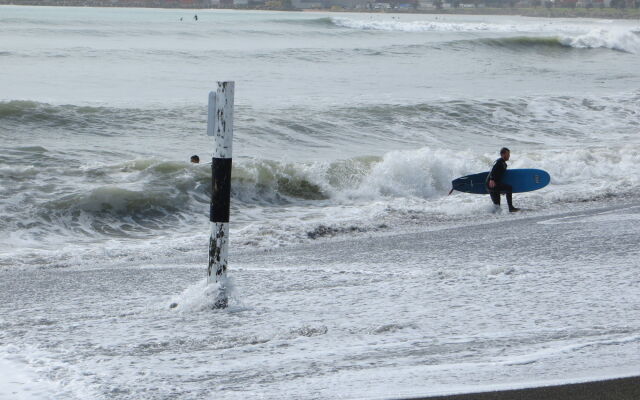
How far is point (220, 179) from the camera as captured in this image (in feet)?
19.8

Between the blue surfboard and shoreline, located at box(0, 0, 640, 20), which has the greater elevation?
shoreline, located at box(0, 0, 640, 20)

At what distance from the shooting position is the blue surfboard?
563 inches

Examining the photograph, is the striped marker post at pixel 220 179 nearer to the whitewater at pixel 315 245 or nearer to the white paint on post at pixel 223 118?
the white paint on post at pixel 223 118

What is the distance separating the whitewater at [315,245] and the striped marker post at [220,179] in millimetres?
252

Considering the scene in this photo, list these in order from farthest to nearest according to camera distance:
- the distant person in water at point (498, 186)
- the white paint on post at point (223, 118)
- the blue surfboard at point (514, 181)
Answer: the blue surfboard at point (514, 181), the distant person in water at point (498, 186), the white paint on post at point (223, 118)

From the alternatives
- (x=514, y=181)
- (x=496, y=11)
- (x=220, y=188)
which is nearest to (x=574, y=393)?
(x=220, y=188)

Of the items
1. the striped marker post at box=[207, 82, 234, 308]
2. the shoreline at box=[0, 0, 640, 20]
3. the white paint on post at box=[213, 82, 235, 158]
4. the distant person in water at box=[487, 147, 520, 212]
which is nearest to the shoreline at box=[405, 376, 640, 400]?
the striped marker post at box=[207, 82, 234, 308]

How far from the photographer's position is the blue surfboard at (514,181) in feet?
46.9

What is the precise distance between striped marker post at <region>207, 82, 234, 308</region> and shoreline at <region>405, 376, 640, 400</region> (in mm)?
2165

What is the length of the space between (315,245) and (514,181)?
5078 mm

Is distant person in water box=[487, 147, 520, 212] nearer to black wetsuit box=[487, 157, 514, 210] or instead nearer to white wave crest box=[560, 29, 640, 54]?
black wetsuit box=[487, 157, 514, 210]

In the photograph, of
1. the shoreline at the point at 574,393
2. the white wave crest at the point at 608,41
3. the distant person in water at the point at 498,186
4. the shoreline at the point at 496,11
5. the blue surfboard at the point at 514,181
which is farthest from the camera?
the shoreline at the point at 496,11

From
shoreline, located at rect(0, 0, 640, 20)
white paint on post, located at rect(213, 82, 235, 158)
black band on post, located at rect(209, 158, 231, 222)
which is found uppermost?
shoreline, located at rect(0, 0, 640, 20)

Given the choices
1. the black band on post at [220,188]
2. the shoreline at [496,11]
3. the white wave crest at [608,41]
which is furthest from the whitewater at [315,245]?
the shoreline at [496,11]
